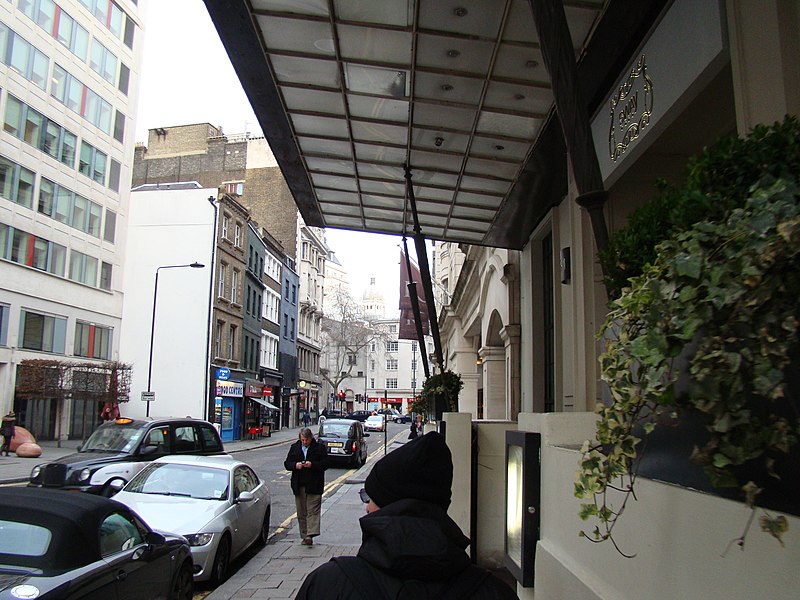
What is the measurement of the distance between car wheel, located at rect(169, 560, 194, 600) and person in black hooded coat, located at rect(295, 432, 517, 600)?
215 inches

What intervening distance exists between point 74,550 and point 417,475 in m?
4.12

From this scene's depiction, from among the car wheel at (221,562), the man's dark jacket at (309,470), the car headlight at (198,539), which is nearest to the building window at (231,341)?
the man's dark jacket at (309,470)

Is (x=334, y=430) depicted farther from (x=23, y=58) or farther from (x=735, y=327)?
(x=735, y=327)

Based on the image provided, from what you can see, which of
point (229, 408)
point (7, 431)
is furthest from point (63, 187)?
point (229, 408)

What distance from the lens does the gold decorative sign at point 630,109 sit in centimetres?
566

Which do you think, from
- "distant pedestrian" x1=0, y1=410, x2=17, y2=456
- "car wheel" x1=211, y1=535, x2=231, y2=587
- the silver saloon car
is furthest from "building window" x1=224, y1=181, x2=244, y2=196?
"car wheel" x1=211, y1=535, x2=231, y2=587

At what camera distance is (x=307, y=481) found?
1078 cm

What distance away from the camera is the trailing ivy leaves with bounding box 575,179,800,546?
1.70m

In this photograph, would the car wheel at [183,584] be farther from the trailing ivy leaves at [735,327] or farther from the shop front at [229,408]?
the shop front at [229,408]

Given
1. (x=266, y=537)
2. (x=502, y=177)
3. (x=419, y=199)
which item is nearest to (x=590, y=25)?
(x=502, y=177)

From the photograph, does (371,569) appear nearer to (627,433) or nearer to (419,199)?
(627,433)

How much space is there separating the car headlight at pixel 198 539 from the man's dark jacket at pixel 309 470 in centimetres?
231

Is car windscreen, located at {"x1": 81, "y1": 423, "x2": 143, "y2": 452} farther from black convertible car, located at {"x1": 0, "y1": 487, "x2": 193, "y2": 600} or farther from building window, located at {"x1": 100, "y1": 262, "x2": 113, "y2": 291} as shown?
building window, located at {"x1": 100, "y1": 262, "x2": 113, "y2": 291}

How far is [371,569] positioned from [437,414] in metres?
9.97
